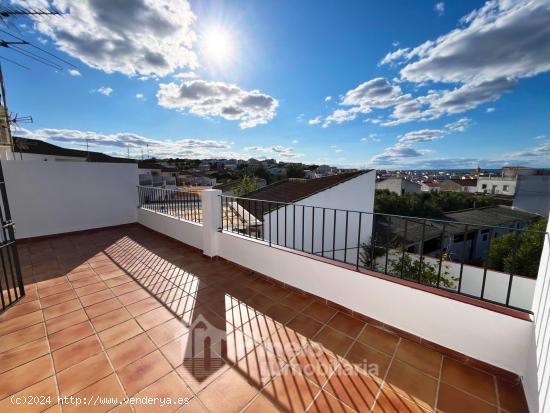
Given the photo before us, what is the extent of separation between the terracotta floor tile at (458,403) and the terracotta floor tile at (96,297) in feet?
10.2

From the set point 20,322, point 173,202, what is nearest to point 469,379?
point 20,322

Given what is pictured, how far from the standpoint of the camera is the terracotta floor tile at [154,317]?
207cm

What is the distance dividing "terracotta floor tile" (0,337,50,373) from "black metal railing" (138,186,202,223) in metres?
2.47

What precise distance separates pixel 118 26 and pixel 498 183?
46.9 m

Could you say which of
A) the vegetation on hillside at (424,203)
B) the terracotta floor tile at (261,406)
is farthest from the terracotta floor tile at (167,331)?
the vegetation on hillside at (424,203)

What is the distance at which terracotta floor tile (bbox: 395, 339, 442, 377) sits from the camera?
1.63 metres

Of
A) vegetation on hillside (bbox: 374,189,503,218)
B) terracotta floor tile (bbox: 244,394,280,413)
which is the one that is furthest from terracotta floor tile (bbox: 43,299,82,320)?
vegetation on hillside (bbox: 374,189,503,218)

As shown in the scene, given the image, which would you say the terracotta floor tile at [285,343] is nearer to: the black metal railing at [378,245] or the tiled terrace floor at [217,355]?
the tiled terrace floor at [217,355]

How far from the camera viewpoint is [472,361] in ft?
5.43

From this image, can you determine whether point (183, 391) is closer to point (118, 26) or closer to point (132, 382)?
point (132, 382)

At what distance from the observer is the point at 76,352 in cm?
173

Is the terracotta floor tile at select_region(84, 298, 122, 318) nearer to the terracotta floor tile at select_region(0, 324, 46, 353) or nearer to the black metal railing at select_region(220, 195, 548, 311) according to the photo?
the terracotta floor tile at select_region(0, 324, 46, 353)

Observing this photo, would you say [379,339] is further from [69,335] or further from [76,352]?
[69,335]

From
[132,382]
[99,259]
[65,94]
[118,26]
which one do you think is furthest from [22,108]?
[132,382]
